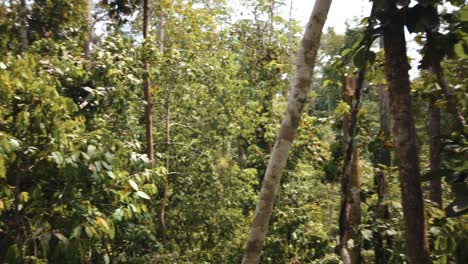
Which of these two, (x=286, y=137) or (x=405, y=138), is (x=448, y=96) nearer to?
(x=405, y=138)

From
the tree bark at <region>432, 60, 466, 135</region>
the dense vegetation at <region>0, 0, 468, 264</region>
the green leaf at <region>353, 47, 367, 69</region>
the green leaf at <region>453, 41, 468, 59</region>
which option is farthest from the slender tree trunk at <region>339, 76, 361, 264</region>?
the green leaf at <region>453, 41, 468, 59</region>

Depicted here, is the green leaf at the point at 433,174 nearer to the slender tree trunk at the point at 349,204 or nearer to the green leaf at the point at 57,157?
the slender tree trunk at the point at 349,204

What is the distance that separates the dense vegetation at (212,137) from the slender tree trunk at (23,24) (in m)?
0.02

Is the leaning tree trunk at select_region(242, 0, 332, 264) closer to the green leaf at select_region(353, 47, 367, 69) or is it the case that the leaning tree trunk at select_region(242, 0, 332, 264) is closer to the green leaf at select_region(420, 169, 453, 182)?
the green leaf at select_region(353, 47, 367, 69)

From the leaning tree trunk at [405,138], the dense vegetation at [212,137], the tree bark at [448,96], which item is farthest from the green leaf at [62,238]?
the tree bark at [448,96]

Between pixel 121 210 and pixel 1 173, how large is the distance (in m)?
1.01

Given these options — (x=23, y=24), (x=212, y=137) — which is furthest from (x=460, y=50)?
(x=212, y=137)

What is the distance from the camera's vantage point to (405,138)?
2.13 metres

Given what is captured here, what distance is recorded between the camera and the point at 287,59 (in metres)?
8.79

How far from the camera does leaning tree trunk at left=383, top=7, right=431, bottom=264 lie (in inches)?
81.7

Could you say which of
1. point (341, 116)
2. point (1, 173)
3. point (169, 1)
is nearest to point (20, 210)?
point (1, 173)

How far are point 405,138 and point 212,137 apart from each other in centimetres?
564

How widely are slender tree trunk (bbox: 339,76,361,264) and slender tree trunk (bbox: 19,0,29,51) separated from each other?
3.90m

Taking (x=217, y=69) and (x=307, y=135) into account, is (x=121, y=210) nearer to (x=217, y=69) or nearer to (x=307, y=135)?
(x=217, y=69)
